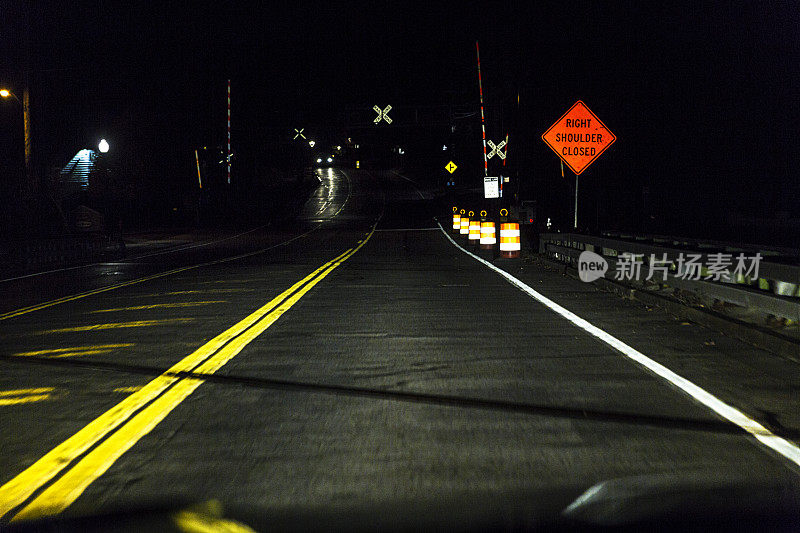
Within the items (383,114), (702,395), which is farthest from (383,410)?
(383,114)

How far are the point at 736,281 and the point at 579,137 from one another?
38.8 feet

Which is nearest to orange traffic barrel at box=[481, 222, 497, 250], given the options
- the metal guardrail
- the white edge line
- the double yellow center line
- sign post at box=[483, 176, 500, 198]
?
the metal guardrail

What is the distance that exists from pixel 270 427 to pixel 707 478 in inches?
114

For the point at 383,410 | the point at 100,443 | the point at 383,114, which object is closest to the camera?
the point at 100,443

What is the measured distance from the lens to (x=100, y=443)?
19.2 feet

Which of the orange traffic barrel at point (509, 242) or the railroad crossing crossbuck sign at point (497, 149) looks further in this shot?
the railroad crossing crossbuck sign at point (497, 149)

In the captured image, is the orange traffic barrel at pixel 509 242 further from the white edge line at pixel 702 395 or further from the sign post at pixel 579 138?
the white edge line at pixel 702 395

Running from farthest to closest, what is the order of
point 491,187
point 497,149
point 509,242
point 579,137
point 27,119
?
point 497,149
point 491,187
point 27,119
point 509,242
point 579,137

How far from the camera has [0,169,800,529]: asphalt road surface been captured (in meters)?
4.76

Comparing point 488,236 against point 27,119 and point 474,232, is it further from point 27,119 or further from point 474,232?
point 27,119

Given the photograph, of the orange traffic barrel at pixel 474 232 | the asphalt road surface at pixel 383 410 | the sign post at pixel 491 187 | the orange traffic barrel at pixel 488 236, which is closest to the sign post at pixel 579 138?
the orange traffic barrel at pixel 488 236

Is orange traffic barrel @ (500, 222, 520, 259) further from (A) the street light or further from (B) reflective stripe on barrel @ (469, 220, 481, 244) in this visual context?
(A) the street light

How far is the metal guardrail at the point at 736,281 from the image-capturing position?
971cm

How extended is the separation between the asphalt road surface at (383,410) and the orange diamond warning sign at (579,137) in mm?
9060
